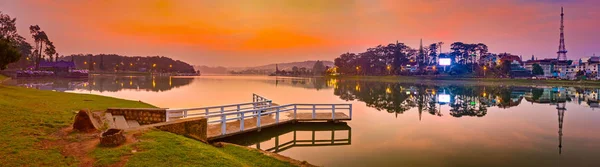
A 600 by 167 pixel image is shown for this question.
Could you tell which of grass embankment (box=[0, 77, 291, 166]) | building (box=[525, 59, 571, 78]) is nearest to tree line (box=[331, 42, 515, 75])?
building (box=[525, 59, 571, 78])

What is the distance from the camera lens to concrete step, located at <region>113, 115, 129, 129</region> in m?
13.0

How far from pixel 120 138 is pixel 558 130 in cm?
2121

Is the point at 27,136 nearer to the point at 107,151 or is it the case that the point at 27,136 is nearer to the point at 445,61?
the point at 107,151

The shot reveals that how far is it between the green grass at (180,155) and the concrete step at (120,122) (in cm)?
405

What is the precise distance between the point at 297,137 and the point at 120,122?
7.76m

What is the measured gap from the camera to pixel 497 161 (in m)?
12.0

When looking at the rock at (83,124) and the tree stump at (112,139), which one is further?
the rock at (83,124)

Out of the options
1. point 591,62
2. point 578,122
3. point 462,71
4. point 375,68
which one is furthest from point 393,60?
point 578,122

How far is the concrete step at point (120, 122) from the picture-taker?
13.0 m

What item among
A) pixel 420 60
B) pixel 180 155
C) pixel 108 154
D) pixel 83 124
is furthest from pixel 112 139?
pixel 420 60

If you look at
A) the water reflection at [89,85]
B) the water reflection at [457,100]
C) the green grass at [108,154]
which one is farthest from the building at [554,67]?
the green grass at [108,154]

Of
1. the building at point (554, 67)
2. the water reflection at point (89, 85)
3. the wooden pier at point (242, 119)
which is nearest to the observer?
the wooden pier at point (242, 119)

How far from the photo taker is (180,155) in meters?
8.10

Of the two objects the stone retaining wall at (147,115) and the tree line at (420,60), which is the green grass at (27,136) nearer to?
the stone retaining wall at (147,115)
